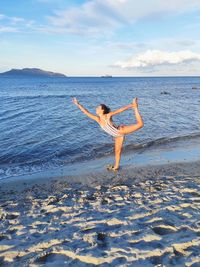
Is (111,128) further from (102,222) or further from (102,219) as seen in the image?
(102,222)

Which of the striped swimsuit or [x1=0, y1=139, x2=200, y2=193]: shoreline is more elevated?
the striped swimsuit

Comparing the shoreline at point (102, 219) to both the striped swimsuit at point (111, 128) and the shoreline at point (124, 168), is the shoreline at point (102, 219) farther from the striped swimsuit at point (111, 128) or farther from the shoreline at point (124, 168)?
the striped swimsuit at point (111, 128)

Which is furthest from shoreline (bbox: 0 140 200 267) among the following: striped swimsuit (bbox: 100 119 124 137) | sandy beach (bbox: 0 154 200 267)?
striped swimsuit (bbox: 100 119 124 137)

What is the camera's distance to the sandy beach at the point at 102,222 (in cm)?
578

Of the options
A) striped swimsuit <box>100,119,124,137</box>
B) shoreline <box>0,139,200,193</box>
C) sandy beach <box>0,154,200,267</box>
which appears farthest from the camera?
shoreline <box>0,139,200,193</box>

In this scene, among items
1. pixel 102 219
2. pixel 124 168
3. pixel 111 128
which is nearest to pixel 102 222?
pixel 102 219

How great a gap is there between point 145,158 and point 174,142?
4171 millimetres

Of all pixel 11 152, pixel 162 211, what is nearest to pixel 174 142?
pixel 11 152

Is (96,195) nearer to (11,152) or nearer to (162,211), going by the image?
(162,211)

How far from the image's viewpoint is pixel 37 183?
35.6 ft

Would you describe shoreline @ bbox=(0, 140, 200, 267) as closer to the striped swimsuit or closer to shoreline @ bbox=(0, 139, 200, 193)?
shoreline @ bbox=(0, 139, 200, 193)

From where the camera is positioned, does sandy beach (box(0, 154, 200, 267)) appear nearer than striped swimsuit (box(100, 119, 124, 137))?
Yes

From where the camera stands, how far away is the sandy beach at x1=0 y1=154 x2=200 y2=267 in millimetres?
5777

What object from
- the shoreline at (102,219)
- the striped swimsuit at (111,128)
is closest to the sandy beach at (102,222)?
the shoreline at (102,219)
